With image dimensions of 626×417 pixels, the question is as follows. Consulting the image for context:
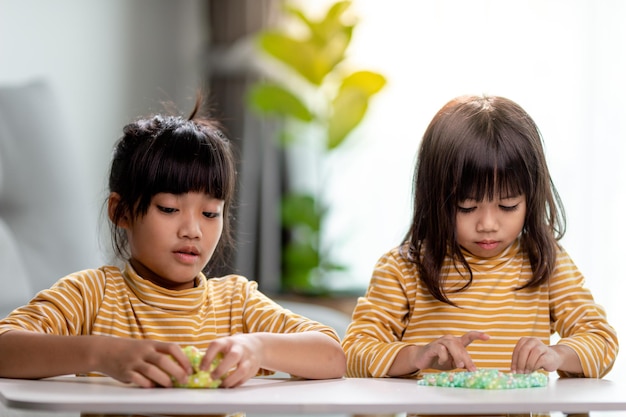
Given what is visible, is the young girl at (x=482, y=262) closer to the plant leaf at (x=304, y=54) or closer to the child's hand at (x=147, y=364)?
the child's hand at (x=147, y=364)

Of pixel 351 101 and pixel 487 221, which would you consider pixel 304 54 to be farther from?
pixel 487 221

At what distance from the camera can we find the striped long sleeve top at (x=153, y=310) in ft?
4.35

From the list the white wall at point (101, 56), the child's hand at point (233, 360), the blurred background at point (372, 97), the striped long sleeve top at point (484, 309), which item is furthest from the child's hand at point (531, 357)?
the white wall at point (101, 56)

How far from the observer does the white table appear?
3.02ft

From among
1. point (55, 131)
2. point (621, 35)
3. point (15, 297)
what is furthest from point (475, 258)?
point (621, 35)

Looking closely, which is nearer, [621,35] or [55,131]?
[55,131]

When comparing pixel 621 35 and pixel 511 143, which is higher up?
pixel 621 35

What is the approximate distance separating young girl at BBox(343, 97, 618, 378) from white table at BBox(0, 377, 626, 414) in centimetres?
26

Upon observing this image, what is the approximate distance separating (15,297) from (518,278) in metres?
1.16

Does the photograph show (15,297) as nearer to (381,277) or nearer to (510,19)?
(381,277)

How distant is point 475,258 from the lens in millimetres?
1496

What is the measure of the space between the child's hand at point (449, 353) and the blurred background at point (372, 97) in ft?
4.42

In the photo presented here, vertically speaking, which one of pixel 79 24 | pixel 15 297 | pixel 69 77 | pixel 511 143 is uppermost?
pixel 79 24

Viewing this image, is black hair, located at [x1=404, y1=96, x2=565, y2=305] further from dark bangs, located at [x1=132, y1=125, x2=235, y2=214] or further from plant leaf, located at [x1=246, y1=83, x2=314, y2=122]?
plant leaf, located at [x1=246, y1=83, x2=314, y2=122]
